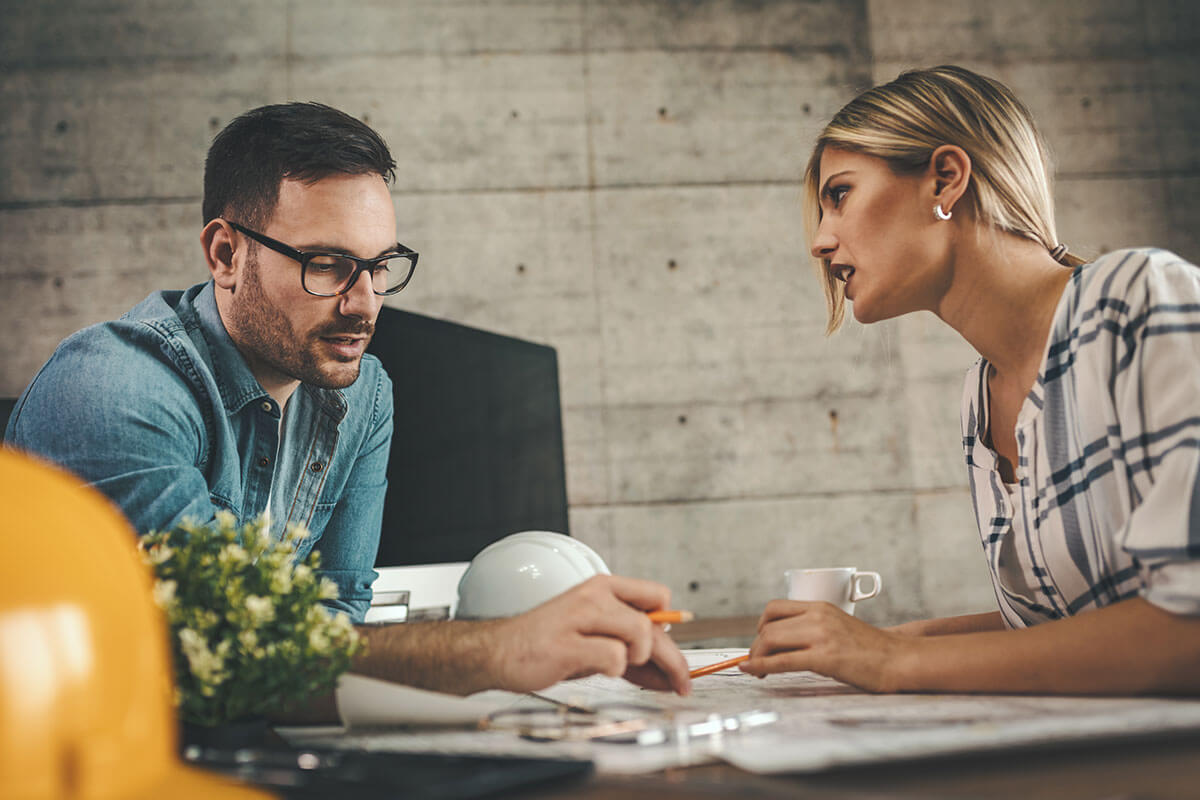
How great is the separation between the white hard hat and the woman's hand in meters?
0.21

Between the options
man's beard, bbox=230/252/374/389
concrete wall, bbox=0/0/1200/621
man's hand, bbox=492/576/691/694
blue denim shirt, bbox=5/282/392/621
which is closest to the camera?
man's hand, bbox=492/576/691/694

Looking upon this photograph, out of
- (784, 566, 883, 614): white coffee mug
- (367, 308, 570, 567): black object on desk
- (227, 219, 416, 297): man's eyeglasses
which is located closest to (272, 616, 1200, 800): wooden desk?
(784, 566, 883, 614): white coffee mug

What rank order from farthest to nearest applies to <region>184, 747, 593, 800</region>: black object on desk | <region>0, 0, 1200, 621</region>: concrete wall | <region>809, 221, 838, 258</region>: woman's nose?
<region>0, 0, 1200, 621</region>: concrete wall
<region>809, 221, 838, 258</region>: woman's nose
<region>184, 747, 593, 800</region>: black object on desk

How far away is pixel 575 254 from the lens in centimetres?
347

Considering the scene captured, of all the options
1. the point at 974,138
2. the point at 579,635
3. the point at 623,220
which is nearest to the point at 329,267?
the point at 579,635

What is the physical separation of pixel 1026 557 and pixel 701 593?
7.91ft

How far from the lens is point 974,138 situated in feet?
3.95

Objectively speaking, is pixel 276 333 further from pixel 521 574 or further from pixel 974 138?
pixel 974 138

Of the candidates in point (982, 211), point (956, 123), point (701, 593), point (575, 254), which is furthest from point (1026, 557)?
point (575, 254)

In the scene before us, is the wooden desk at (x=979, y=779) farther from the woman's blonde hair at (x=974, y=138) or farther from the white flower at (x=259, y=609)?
the woman's blonde hair at (x=974, y=138)

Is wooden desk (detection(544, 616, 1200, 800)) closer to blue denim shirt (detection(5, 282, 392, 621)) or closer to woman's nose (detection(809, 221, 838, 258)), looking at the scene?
Result: blue denim shirt (detection(5, 282, 392, 621))

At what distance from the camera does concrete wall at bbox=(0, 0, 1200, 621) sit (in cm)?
336

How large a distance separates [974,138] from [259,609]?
3.68 feet

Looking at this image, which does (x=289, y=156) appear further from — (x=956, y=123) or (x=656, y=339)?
(x=656, y=339)
